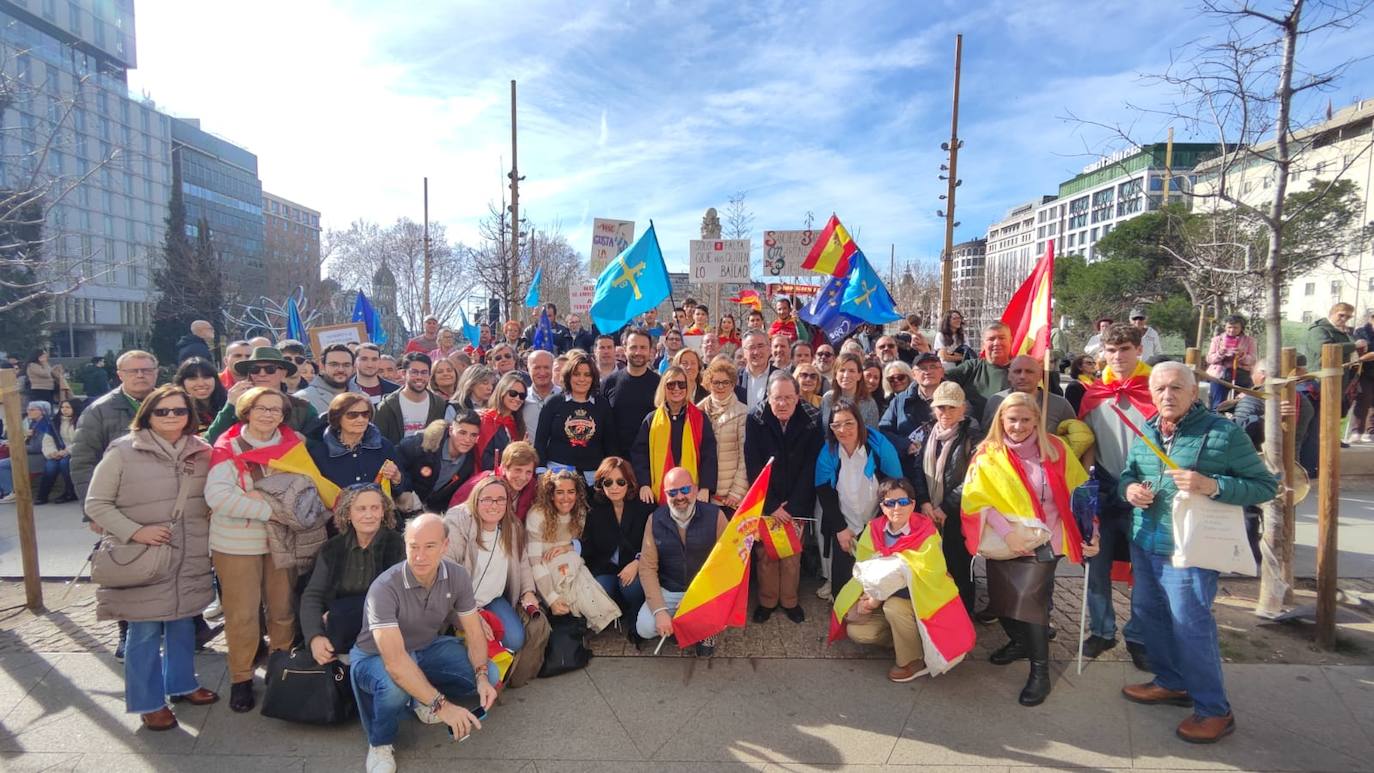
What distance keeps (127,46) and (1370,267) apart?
89476mm

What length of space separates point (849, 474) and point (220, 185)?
91253 millimetres

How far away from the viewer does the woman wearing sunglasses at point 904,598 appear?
400 centimetres

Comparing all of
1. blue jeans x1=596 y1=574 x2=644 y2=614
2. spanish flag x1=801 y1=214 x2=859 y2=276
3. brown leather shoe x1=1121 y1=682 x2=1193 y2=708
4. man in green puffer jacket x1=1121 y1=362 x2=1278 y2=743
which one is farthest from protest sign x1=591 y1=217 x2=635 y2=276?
brown leather shoe x1=1121 y1=682 x2=1193 y2=708

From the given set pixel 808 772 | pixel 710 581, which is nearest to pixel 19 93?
pixel 710 581

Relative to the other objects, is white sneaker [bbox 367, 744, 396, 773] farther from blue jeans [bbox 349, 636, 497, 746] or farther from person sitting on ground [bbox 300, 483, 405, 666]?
person sitting on ground [bbox 300, 483, 405, 666]

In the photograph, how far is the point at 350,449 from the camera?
4.30 meters

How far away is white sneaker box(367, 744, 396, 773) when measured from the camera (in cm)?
329

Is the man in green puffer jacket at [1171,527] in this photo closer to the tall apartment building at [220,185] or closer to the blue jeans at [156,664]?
the blue jeans at [156,664]

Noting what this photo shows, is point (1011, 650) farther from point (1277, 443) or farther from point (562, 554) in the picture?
point (562, 554)

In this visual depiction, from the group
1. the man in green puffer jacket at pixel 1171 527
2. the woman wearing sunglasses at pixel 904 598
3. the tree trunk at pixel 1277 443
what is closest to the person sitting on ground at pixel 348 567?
the woman wearing sunglasses at pixel 904 598

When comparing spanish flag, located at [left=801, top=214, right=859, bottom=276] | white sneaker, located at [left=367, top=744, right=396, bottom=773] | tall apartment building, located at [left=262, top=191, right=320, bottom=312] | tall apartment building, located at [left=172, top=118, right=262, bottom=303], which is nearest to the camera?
white sneaker, located at [left=367, top=744, right=396, bottom=773]

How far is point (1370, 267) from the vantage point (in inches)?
1385

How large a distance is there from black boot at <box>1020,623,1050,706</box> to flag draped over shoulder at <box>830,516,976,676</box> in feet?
1.08

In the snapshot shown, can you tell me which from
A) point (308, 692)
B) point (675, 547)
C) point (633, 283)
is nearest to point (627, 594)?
point (675, 547)
